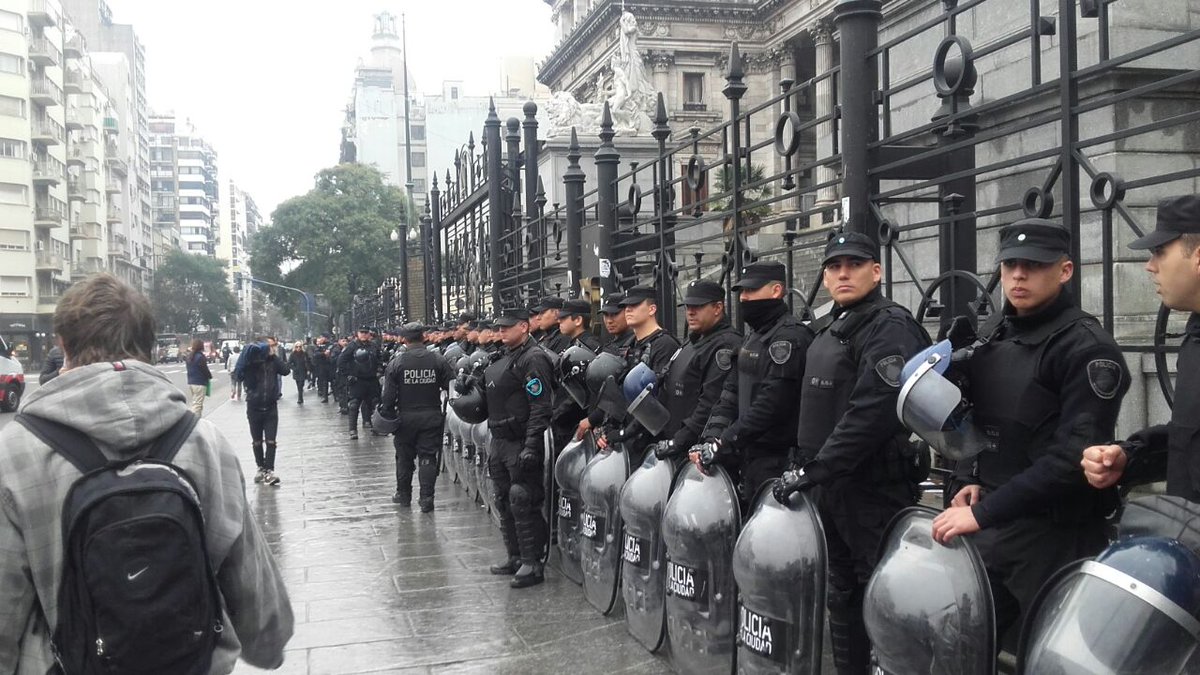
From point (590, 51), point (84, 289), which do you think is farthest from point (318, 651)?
point (590, 51)

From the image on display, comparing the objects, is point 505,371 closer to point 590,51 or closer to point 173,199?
point 590,51

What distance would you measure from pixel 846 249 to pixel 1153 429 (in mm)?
1520

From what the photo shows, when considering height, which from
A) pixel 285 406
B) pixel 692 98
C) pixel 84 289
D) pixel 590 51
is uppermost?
pixel 590 51

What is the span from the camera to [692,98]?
50375 mm

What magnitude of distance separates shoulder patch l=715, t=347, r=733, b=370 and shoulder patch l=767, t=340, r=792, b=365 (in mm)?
628

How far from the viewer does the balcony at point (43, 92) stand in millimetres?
66125

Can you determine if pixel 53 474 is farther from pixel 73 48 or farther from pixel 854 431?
pixel 73 48

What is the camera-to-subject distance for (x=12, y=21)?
6372cm

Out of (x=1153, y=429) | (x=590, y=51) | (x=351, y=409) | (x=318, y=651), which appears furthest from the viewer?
(x=590, y=51)

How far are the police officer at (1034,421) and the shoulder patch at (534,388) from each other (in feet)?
13.5

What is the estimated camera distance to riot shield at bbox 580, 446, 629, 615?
19.8ft

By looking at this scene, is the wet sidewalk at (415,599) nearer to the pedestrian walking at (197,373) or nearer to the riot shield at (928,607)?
the riot shield at (928,607)

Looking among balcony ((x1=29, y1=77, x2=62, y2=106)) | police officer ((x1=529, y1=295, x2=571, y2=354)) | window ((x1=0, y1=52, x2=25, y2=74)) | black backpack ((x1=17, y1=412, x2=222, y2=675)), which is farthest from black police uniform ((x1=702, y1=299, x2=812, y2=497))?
balcony ((x1=29, y1=77, x2=62, y2=106))

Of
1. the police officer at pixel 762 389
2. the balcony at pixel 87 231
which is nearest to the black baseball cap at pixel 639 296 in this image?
the police officer at pixel 762 389
